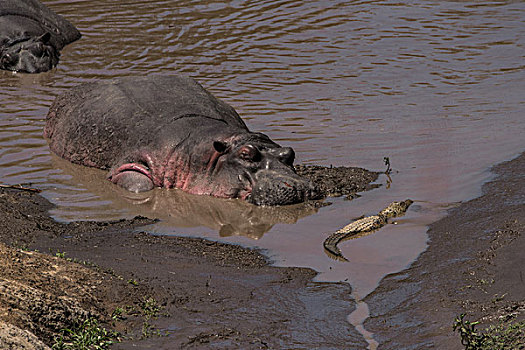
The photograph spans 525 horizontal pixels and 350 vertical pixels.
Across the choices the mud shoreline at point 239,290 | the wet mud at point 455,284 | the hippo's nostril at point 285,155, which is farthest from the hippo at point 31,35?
the wet mud at point 455,284

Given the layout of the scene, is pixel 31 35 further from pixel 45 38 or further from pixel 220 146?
pixel 220 146

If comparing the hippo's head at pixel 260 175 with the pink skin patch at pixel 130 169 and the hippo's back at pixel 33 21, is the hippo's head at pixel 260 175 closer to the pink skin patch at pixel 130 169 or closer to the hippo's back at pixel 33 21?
the pink skin patch at pixel 130 169

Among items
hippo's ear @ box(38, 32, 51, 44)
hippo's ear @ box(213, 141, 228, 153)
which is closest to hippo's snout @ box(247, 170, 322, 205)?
hippo's ear @ box(213, 141, 228, 153)

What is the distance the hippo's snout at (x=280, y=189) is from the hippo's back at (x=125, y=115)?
139cm

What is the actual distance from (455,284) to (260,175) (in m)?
3.40

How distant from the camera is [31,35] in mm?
17000

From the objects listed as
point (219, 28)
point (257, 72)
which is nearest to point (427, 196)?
point (257, 72)

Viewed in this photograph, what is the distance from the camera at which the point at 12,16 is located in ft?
57.0

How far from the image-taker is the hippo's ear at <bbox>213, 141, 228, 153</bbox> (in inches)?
360

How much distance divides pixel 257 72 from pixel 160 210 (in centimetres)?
651

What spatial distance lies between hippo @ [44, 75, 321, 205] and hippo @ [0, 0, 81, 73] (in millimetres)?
4865

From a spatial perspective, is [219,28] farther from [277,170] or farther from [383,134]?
[277,170]

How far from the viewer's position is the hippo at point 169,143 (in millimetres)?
9016

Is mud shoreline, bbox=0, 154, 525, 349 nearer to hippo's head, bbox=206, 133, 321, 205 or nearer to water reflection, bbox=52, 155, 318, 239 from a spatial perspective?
water reflection, bbox=52, 155, 318, 239
